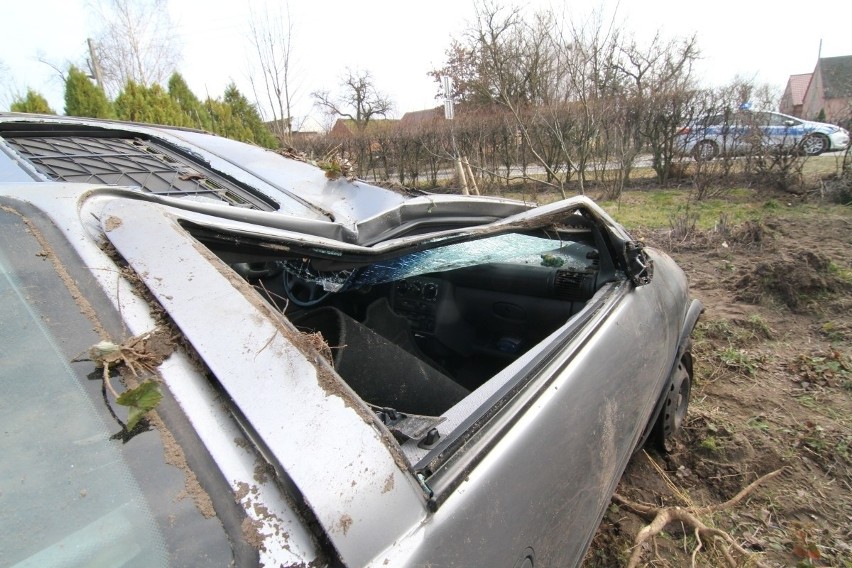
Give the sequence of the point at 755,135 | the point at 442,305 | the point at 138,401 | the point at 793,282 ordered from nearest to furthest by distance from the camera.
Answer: the point at 138,401 → the point at 442,305 → the point at 793,282 → the point at 755,135

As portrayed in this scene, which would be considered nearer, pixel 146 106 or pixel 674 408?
pixel 674 408

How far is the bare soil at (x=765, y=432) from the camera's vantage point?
7.05 feet

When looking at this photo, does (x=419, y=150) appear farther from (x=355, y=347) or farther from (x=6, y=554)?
(x=6, y=554)

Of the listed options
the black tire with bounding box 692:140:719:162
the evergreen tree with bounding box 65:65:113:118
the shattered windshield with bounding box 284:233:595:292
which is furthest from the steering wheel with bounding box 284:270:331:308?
the evergreen tree with bounding box 65:65:113:118

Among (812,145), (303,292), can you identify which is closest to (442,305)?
(303,292)

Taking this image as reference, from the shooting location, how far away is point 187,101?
47.2ft

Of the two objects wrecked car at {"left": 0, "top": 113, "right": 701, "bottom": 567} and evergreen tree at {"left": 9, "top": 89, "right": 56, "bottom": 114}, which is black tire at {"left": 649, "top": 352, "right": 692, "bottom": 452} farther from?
evergreen tree at {"left": 9, "top": 89, "right": 56, "bottom": 114}

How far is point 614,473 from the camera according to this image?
1647 mm

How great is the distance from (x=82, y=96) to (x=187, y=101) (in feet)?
9.61

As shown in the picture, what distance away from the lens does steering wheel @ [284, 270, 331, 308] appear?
8.10 feet

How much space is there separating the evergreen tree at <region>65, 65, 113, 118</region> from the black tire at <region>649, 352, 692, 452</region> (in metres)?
14.3

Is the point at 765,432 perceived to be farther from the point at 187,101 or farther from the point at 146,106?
the point at 187,101

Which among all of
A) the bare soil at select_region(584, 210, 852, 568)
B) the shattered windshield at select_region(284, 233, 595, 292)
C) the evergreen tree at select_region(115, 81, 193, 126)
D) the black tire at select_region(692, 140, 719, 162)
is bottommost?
the bare soil at select_region(584, 210, 852, 568)

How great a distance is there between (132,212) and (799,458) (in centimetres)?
343
